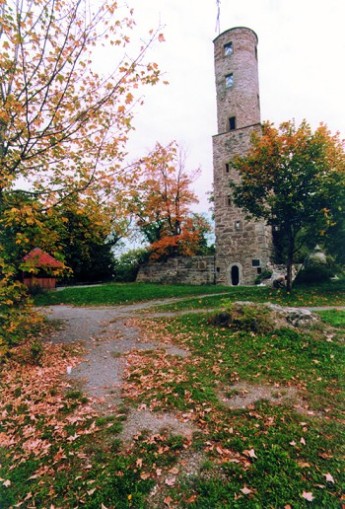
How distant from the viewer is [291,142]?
42.8 ft

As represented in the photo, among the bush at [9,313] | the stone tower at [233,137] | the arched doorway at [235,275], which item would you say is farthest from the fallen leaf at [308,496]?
the arched doorway at [235,275]

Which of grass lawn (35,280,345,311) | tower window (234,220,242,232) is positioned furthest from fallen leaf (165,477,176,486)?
tower window (234,220,242,232)

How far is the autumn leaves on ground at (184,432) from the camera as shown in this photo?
2855 mm

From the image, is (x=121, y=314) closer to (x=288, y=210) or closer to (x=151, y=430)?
(x=151, y=430)

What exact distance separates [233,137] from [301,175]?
11625 mm

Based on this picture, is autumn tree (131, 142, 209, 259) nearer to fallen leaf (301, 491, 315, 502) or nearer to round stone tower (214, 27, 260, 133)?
round stone tower (214, 27, 260, 133)

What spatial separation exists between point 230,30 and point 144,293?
2333cm

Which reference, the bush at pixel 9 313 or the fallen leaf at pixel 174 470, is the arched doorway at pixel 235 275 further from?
the fallen leaf at pixel 174 470

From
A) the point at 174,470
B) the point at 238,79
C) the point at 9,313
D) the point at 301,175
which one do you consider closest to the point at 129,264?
the point at 238,79

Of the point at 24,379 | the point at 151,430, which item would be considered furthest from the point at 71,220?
the point at 151,430

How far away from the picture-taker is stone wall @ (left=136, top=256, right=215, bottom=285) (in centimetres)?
2389

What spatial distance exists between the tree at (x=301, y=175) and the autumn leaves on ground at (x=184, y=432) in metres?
8.40

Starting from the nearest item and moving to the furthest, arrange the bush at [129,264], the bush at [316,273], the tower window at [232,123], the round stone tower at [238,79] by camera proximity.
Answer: the bush at [316,273], the round stone tower at [238,79], the tower window at [232,123], the bush at [129,264]

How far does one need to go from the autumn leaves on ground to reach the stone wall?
56.2 ft
